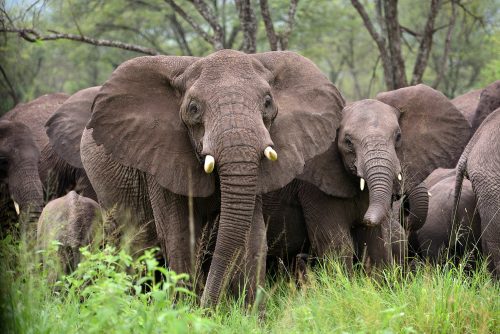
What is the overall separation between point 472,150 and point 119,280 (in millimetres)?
3926

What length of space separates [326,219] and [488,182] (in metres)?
1.35

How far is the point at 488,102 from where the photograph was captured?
33.2 ft

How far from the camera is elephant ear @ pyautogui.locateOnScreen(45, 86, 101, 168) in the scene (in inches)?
381

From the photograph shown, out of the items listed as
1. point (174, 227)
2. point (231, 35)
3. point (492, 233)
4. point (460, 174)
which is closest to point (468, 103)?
point (460, 174)

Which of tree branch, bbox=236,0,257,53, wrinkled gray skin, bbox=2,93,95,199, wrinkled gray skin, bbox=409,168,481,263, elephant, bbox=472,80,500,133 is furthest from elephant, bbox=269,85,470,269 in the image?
tree branch, bbox=236,0,257,53

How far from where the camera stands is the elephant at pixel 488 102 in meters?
10.0

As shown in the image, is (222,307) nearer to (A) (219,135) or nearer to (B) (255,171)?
(B) (255,171)

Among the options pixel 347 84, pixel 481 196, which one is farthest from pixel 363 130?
pixel 347 84

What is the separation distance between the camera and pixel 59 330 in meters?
4.57

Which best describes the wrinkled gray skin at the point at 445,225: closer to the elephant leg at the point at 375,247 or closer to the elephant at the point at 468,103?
the elephant leg at the point at 375,247

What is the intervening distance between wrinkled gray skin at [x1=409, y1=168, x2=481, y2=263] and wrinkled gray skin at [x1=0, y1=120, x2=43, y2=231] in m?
3.53

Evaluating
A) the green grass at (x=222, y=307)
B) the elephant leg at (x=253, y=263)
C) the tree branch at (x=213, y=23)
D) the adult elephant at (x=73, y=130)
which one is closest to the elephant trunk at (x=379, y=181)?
the green grass at (x=222, y=307)

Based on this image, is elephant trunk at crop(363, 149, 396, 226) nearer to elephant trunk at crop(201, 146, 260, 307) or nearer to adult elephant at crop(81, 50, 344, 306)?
adult elephant at crop(81, 50, 344, 306)

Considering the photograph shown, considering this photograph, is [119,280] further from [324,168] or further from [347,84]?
[347,84]
